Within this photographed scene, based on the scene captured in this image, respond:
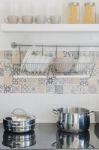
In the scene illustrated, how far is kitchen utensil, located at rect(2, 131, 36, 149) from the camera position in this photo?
1.74 metres

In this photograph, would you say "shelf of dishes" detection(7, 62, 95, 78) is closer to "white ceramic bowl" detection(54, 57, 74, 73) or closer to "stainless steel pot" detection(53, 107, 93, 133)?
"white ceramic bowl" detection(54, 57, 74, 73)

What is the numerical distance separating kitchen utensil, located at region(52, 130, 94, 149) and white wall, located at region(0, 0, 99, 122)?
24 centimetres

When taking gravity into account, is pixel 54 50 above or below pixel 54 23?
below

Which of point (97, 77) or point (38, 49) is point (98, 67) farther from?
point (38, 49)

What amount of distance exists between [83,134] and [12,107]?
53 centimetres

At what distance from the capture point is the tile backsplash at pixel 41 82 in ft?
7.15

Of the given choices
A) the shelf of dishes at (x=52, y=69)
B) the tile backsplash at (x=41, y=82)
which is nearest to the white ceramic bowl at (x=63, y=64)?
the shelf of dishes at (x=52, y=69)

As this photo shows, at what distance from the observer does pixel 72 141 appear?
183 centimetres

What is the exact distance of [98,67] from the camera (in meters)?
2.19

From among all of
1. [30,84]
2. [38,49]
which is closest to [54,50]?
[38,49]

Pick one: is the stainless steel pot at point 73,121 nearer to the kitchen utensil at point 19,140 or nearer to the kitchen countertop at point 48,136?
the kitchen countertop at point 48,136

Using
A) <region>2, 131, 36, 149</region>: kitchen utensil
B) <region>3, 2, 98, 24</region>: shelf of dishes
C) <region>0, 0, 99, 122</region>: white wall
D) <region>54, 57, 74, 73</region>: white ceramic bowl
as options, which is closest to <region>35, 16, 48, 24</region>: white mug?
<region>3, 2, 98, 24</region>: shelf of dishes

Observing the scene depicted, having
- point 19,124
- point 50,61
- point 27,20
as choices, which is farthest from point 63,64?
point 19,124

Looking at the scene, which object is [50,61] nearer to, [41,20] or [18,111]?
[41,20]
